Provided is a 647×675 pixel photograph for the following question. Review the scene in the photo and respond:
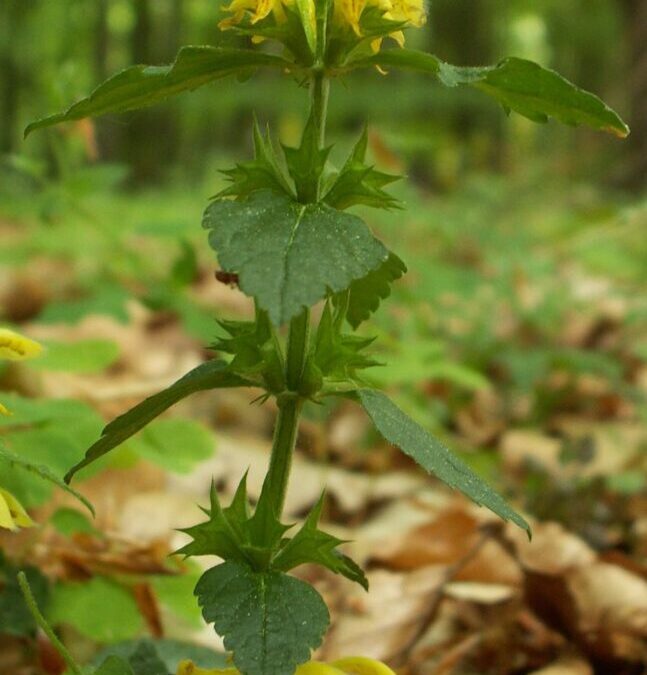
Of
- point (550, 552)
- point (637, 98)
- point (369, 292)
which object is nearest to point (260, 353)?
point (369, 292)

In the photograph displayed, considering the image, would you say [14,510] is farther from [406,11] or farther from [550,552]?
[550,552]

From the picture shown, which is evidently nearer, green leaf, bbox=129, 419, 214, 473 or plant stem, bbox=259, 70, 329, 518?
Result: plant stem, bbox=259, 70, 329, 518

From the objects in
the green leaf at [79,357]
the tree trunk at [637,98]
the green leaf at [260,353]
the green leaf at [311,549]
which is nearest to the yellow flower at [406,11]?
the green leaf at [260,353]

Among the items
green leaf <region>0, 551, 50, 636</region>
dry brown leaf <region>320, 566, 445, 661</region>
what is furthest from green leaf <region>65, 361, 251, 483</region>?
dry brown leaf <region>320, 566, 445, 661</region>

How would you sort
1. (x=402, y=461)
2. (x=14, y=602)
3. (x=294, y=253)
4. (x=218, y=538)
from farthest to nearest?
(x=402, y=461)
(x=14, y=602)
(x=218, y=538)
(x=294, y=253)

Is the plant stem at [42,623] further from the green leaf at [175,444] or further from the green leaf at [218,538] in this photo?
the green leaf at [175,444]

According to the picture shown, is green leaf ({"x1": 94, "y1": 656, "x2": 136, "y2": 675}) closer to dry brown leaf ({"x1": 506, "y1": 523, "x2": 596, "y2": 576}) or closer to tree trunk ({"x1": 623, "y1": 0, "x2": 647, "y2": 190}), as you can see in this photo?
dry brown leaf ({"x1": 506, "y1": 523, "x2": 596, "y2": 576})
